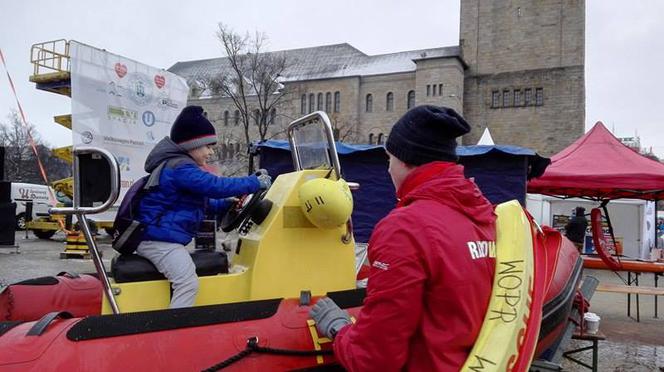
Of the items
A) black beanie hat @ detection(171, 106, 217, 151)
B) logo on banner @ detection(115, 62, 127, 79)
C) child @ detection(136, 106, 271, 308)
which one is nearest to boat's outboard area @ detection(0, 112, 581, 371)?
child @ detection(136, 106, 271, 308)

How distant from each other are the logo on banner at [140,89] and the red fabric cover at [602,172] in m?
8.30

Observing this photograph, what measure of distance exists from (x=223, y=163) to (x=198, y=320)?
4201 cm

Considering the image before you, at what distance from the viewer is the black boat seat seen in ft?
8.98

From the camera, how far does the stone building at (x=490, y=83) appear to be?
48031 mm

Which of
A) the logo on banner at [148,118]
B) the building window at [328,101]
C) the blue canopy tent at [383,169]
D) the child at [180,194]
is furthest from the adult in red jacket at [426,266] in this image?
the building window at [328,101]

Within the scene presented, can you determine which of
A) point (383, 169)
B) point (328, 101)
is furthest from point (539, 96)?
point (383, 169)

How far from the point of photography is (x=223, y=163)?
43406mm

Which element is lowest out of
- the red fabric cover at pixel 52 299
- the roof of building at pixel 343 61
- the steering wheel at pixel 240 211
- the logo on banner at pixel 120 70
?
the red fabric cover at pixel 52 299

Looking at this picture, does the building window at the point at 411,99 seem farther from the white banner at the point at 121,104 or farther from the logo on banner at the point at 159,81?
the logo on banner at the point at 159,81

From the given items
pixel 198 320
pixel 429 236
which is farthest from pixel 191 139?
pixel 429 236

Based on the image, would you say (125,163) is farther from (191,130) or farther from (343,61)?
(343,61)

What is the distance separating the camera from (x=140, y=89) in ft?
37.9

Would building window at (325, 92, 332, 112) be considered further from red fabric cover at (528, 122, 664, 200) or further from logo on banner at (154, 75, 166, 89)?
red fabric cover at (528, 122, 664, 200)

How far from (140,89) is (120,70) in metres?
0.67
